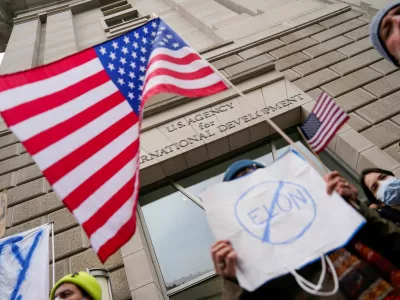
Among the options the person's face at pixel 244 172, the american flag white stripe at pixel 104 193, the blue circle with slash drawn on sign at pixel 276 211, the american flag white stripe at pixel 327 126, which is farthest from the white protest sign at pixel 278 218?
the american flag white stripe at pixel 104 193

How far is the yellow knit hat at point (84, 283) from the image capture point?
389cm

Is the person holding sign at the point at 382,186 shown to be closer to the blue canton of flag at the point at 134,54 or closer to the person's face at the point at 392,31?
the person's face at the point at 392,31

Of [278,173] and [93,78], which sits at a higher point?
[93,78]

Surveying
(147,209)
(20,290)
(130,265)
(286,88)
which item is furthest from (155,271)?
(286,88)

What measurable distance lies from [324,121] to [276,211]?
5.20 ft

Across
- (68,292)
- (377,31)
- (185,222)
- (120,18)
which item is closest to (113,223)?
(68,292)

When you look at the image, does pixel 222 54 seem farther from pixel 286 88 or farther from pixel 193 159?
pixel 193 159

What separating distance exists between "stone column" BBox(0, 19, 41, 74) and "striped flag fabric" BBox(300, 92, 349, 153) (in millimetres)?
13360

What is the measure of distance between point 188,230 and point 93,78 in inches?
167

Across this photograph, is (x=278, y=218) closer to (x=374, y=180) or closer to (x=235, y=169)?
(x=235, y=169)

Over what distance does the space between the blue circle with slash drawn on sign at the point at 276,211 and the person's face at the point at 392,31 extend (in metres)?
1.57

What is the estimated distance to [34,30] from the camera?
18266 millimetres

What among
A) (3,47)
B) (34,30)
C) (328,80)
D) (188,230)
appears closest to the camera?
(188,230)

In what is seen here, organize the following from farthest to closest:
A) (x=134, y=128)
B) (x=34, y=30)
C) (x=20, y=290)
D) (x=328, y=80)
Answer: (x=34, y=30) < (x=328, y=80) < (x=20, y=290) < (x=134, y=128)
